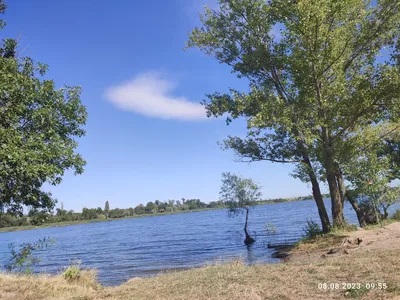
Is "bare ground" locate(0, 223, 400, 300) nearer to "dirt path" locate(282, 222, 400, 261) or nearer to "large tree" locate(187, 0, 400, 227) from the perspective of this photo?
"dirt path" locate(282, 222, 400, 261)

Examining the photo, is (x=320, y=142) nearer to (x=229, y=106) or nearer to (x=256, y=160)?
(x=256, y=160)

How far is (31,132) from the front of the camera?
39.4 ft

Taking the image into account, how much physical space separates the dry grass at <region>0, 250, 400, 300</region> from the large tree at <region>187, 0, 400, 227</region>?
10919mm

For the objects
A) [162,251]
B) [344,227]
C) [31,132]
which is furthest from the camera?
[162,251]

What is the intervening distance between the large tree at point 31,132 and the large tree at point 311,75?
10.8 meters

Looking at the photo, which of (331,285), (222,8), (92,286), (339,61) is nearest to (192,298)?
(331,285)

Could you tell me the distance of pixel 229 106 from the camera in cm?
Answer: 2364

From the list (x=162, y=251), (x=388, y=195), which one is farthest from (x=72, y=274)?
(x=162, y=251)

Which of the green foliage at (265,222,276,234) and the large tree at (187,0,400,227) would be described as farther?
the green foliage at (265,222,276,234)

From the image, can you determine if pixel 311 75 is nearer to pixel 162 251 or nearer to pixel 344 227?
pixel 344 227

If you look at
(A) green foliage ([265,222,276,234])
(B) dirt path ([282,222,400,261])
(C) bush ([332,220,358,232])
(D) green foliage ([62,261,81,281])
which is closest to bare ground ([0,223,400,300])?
(D) green foliage ([62,261,81,281])

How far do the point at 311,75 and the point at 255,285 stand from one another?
1487 cm

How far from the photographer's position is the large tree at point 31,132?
1035 centimetres

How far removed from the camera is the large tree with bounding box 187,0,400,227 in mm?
19656
